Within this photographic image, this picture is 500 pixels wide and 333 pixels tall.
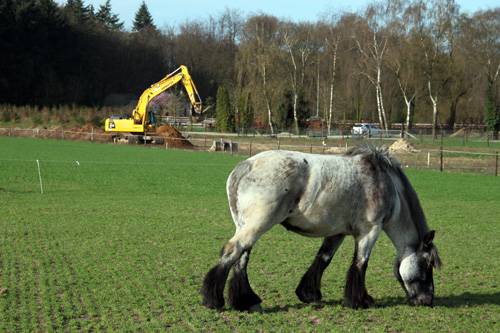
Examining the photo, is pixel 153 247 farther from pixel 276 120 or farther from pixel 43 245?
pixel 276 120

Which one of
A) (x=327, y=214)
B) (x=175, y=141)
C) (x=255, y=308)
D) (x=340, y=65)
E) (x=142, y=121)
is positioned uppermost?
(x=340, y=65)

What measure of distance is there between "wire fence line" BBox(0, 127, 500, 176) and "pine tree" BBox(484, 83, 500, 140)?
277 centimetres

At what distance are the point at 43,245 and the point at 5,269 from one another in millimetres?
1663

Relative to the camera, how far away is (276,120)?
62625mm

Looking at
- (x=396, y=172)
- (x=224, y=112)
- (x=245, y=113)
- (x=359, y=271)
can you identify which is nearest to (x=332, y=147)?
(x=245, y=113)

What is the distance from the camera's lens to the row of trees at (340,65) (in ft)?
183

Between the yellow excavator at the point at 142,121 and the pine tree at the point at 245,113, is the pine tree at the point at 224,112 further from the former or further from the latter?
the yellow excavator at the point at 142,121

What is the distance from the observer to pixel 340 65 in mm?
62781

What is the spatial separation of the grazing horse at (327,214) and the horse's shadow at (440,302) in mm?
155

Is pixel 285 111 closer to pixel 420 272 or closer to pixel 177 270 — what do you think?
pixel 177 270

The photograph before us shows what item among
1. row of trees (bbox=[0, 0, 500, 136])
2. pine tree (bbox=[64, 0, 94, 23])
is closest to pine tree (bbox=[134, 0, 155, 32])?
pine tree (bbox=[64, 0, 94, 23])

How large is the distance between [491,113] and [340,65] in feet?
58.6

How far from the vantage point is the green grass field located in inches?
215

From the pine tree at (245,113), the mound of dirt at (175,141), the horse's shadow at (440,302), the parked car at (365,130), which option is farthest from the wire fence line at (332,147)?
the horse's shadow at (440,302)
